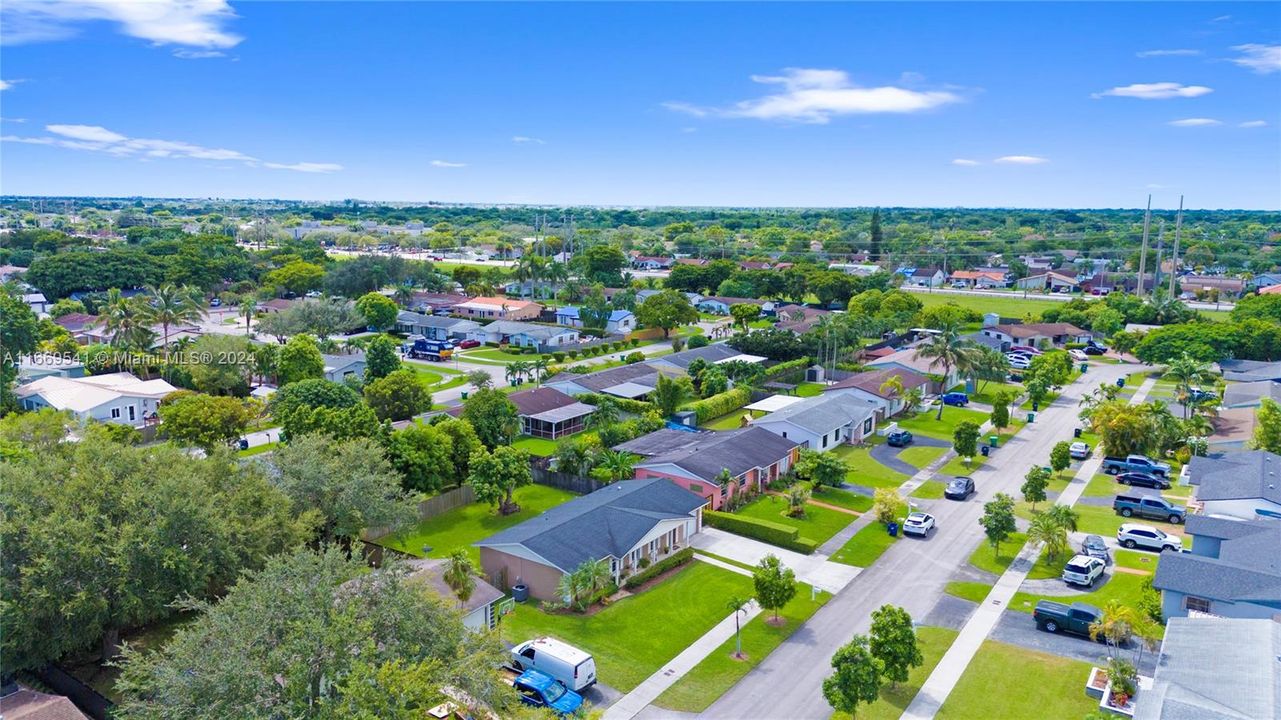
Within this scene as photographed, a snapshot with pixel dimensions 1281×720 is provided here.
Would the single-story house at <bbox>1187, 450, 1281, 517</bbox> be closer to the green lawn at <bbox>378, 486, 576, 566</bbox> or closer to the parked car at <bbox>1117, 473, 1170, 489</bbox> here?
the parked car at <bbox>1117, 473, 1170, 489</bbox>

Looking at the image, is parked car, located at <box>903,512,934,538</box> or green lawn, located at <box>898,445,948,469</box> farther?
green lawn, located at <box>898,445,948,469</box>

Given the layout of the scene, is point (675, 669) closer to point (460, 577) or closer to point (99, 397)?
point (460, 577)

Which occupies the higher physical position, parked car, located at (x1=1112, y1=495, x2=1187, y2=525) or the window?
the window

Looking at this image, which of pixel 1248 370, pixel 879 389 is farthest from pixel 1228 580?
pixel 1248 370

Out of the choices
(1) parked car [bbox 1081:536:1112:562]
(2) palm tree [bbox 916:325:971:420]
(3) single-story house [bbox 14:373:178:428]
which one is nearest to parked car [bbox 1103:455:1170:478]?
(1) parked car [bbox 1081:536:1112:562]

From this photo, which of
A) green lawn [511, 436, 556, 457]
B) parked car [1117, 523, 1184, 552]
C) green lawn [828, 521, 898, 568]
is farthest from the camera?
green lawn [511, 436, 556, 457]

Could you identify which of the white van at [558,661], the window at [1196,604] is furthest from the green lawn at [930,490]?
the white van at [558,661]

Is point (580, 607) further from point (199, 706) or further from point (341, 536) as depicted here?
point (199, 706)
